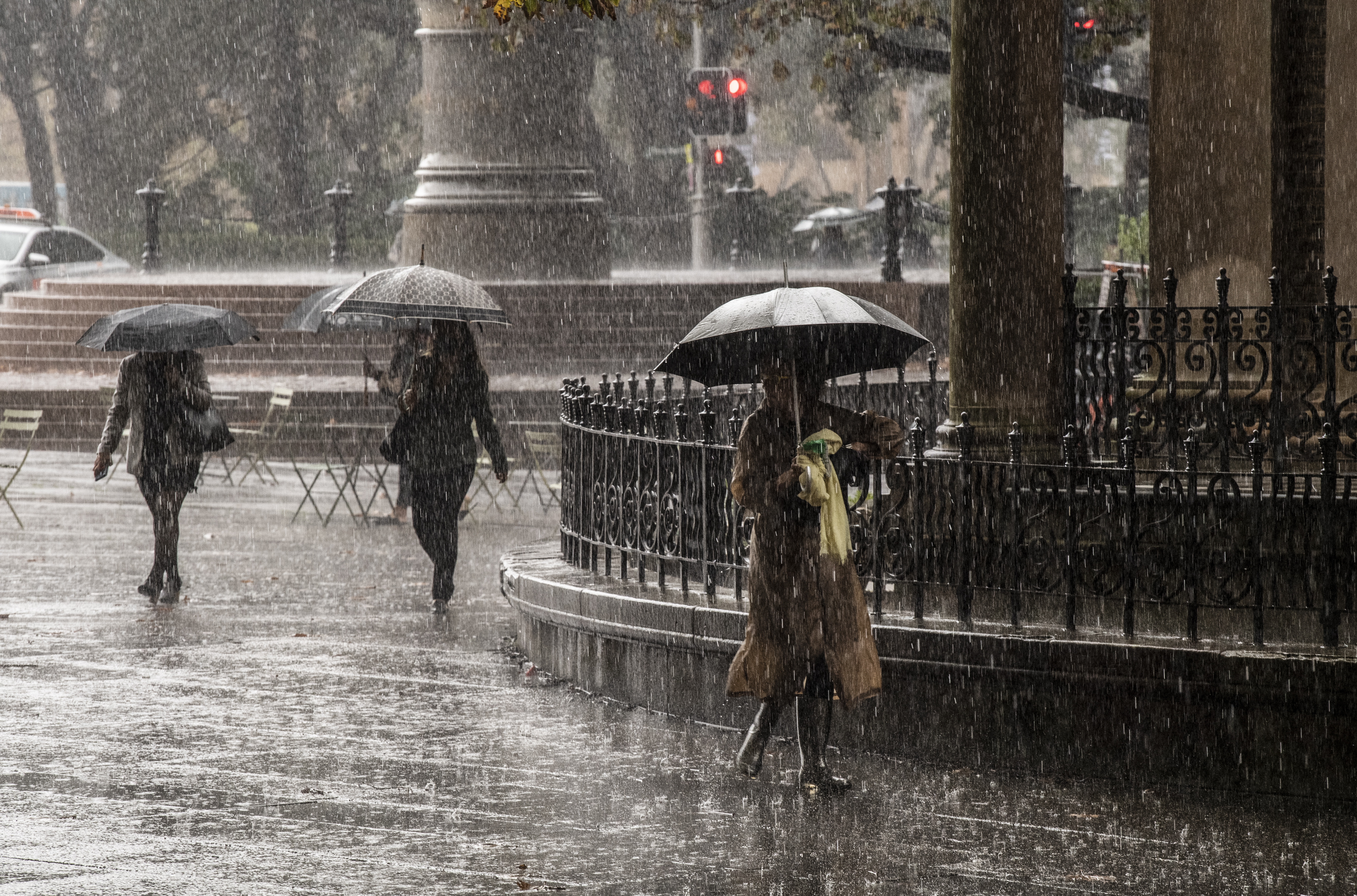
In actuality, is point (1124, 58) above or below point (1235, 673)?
above

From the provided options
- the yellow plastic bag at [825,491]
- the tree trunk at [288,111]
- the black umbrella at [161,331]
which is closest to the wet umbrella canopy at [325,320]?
the black umbrella at [161,331]

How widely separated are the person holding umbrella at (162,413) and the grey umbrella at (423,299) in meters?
0.89

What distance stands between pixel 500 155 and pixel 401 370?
8559 mm

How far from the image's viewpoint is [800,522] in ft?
25.3

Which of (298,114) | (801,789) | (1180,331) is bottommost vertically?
(801,789)

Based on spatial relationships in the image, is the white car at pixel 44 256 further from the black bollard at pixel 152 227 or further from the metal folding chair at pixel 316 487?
the metal folding chair at pixel 316 487

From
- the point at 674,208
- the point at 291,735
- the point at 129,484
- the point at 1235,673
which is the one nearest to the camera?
the point at 1235,673

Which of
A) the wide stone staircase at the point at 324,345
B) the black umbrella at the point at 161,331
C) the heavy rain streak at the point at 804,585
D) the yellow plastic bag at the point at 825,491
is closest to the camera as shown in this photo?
the heavy rain streak at the point at 804,585

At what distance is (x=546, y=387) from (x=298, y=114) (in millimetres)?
22613

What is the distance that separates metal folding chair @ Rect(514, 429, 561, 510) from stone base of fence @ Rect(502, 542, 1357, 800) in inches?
300

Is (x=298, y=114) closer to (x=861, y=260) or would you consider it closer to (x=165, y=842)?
(x=861, y=260)

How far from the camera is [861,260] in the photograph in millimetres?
42250

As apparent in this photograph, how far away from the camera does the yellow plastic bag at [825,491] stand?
7.62 metres

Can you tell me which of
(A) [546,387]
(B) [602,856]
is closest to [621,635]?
(B) [602,856]
